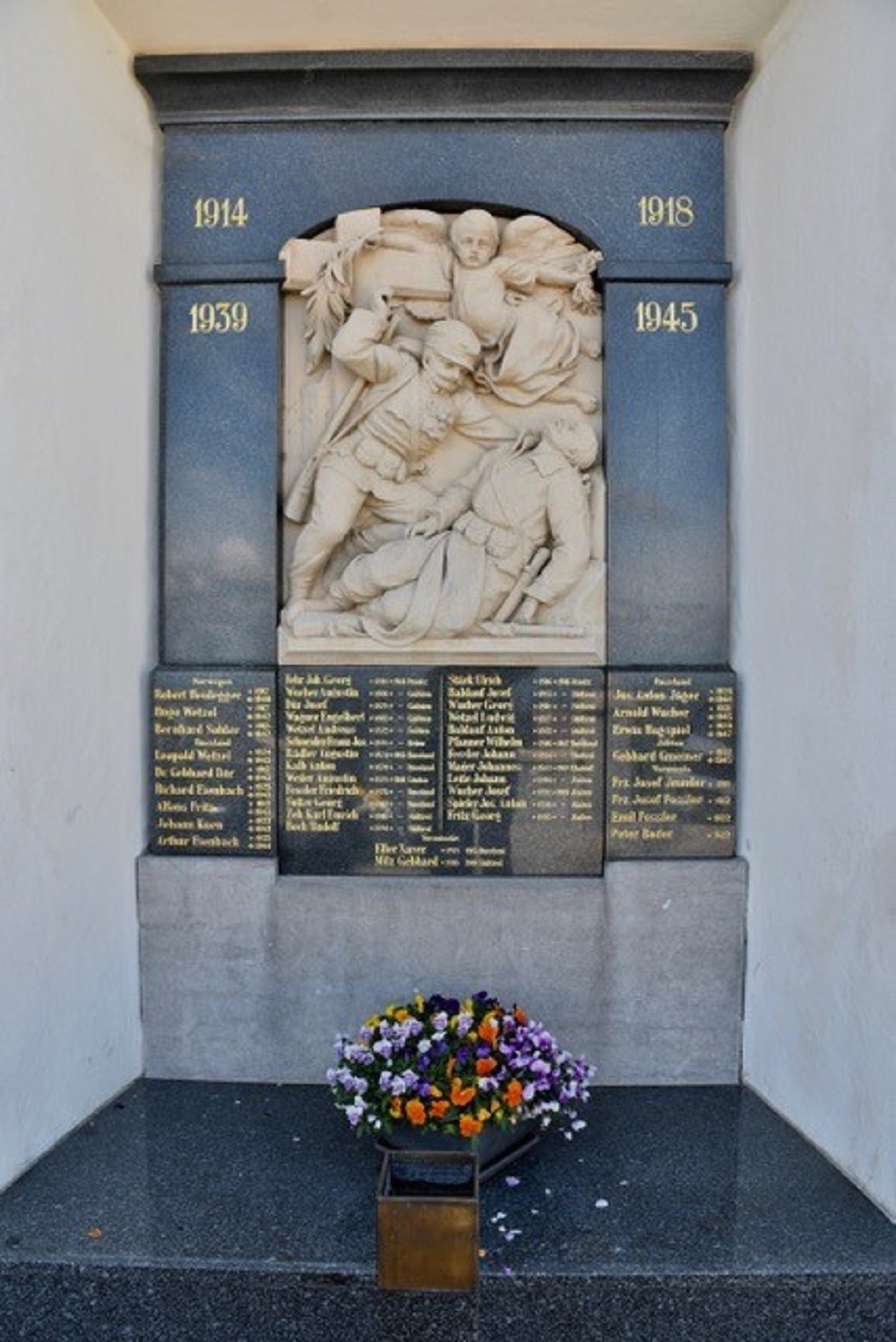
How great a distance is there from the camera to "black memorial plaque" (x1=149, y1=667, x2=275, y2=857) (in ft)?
13.7

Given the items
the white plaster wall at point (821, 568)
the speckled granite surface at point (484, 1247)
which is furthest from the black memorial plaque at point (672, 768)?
the speckled granite surface at point (484, 1247)

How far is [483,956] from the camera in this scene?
4090 millimetres

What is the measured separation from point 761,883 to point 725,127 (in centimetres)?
328

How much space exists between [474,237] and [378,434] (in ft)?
3.07

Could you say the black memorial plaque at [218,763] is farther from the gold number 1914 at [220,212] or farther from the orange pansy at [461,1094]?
the gold number 1914 at [220,212]

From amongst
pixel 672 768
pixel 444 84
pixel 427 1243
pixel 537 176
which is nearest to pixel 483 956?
pixel 672 768

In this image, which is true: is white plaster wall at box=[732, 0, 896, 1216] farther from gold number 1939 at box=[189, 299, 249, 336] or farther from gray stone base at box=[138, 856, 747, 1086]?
gold number 1939 at box=[189, 299, 249, 336]

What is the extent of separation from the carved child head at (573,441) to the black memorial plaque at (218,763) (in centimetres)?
162

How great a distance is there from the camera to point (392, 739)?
419 cm

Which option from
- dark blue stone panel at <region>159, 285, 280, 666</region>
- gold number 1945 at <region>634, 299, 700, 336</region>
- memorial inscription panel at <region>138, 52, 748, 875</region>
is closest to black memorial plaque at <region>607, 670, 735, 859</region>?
memorial inscription panel at <region>138, 52, 748, 875</region>

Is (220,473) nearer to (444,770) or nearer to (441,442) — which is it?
(441,442)

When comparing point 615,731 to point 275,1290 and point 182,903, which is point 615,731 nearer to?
point 182,903

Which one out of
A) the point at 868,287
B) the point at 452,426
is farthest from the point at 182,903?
the point at 868,287

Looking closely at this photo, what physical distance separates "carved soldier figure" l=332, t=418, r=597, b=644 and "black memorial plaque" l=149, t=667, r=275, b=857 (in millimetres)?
621
